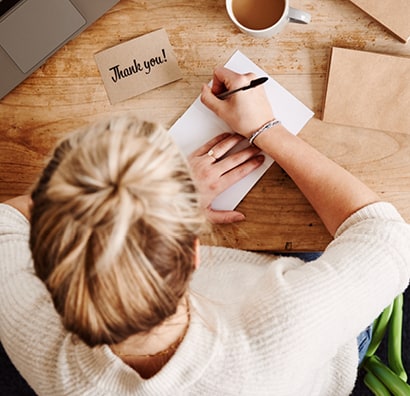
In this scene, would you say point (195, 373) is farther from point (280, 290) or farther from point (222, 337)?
point (280, 290)

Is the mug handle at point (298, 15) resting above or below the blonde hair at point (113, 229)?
below

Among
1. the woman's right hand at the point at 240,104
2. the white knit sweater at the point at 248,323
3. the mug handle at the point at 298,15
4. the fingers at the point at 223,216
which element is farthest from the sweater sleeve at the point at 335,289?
the mug handle at the point at 298,15

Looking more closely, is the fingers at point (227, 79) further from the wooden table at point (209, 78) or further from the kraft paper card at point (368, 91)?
the kraft paper card at point (368, 91)

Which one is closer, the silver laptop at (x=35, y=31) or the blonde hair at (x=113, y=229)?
the blonde hair at (x=113, y=229)

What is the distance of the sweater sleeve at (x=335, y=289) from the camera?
697 mm

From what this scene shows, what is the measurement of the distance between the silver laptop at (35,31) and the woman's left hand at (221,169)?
331 millimetres

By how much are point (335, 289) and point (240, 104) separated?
1.16 feet

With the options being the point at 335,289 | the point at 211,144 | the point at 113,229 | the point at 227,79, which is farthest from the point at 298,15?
the point at 113,229

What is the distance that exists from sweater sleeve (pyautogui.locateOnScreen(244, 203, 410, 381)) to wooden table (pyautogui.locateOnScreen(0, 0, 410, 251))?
0.28 feet

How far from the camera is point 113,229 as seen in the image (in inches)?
19.7

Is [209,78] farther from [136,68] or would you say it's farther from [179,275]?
[179,275]

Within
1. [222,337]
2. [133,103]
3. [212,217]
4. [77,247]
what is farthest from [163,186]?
[133,103]

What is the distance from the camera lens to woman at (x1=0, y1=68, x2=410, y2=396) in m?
0.52

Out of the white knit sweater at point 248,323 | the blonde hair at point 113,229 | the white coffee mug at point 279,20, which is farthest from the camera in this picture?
the white coffee mug at point 279,20
